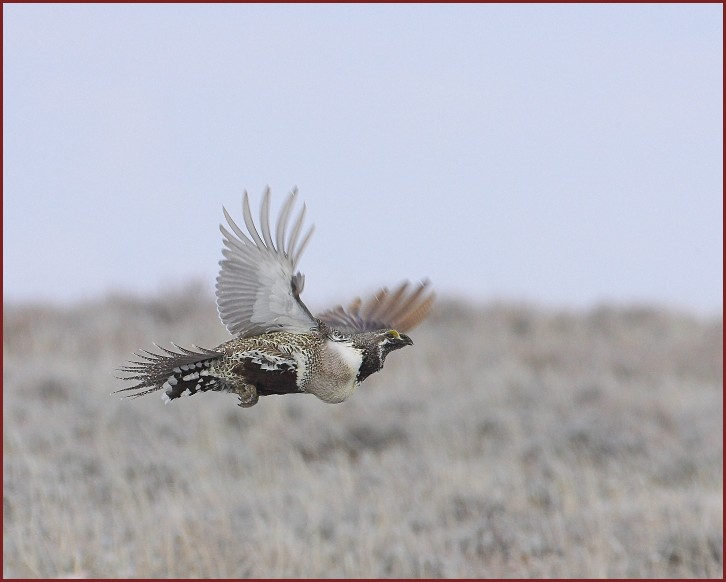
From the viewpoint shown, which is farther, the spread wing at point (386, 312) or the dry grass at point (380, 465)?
the dry grass at point (380, 465)

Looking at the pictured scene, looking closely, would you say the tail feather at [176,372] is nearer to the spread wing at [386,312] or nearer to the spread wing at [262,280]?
the spread wing at [262,280]

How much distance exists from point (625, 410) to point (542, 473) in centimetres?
294

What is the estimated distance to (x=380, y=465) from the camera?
478 inches

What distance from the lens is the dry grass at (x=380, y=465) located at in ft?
30.9

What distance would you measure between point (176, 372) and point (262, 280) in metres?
0.19

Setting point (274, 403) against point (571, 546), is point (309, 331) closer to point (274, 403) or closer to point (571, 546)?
point (571, 546)

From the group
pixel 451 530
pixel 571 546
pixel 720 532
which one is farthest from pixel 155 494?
pixel 720 532

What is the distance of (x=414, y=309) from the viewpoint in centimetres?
142

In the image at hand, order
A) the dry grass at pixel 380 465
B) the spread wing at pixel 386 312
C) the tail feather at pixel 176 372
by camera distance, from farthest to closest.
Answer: the dry grass at pixel 380 465
the spread wing at pixel 386 312
the tail feather at pixel 176 372

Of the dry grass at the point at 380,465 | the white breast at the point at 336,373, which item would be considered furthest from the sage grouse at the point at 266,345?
the dry grass at the point at 380,465

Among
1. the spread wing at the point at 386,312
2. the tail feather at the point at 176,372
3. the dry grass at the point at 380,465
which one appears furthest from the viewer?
the dry grass at the point at 380,465

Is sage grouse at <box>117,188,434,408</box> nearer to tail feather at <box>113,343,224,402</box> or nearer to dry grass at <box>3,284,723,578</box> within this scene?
tail feather at <box>113,343,224,402</box>

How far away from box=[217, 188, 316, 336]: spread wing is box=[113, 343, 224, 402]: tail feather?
9cm

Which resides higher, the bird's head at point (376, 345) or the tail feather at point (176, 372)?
the bird's head at point (376, 345)
